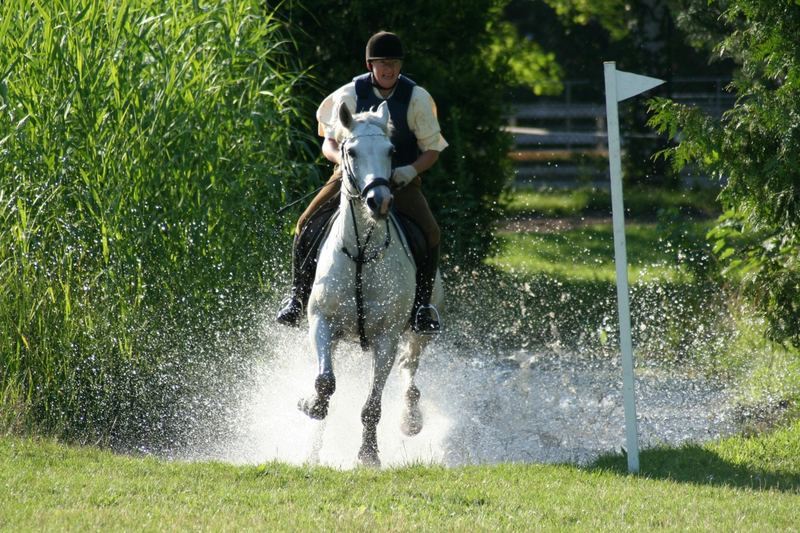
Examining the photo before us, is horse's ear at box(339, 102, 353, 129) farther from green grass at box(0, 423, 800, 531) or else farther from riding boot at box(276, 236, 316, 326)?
green grass at box(0, 423, 800, 531)

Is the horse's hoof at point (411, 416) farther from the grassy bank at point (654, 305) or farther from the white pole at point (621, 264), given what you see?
the grassy bank at point (654, 305)

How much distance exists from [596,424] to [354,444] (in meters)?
1.79

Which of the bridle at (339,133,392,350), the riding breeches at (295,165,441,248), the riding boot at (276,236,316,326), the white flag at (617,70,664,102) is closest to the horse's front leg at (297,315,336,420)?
the bridle at (339,133,392,350)

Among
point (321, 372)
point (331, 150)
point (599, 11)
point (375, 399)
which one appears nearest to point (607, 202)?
point (599, 11)

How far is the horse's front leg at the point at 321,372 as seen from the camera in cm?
765

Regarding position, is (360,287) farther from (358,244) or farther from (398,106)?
(398,106)

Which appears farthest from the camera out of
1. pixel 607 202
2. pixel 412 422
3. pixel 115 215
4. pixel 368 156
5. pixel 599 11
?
pixel 607 202

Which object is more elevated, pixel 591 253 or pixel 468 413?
pixel 591 253

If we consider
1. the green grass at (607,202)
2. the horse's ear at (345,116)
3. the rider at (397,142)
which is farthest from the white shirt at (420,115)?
the green grass at (607,202)

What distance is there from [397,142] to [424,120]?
23 cm

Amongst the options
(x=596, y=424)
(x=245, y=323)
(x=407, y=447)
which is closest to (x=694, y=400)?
(x=596, y=424)

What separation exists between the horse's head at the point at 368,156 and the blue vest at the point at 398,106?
1.77ft

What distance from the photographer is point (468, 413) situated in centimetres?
952

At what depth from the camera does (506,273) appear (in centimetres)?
1566
